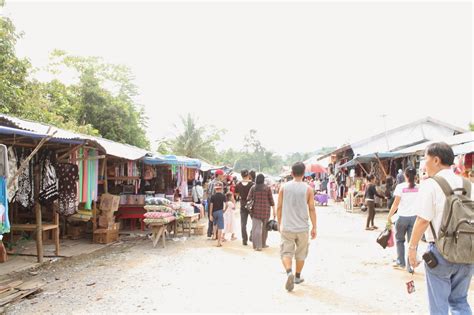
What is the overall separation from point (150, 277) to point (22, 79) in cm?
1151

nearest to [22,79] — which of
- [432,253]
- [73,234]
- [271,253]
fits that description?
[73,234]

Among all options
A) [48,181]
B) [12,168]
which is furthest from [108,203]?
[12,168]

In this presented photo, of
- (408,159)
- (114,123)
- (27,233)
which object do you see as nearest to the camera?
(27,233)

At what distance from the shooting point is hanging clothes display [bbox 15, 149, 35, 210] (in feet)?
21.9

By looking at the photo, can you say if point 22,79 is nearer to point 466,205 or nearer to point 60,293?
point 60,293

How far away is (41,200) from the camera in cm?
711

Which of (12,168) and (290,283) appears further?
(12,168)

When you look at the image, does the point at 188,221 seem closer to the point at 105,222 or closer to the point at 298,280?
the point at 105,222

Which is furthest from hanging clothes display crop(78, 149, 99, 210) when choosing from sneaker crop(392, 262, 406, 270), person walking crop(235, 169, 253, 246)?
sneaker crop(392, 262, 406, 270)

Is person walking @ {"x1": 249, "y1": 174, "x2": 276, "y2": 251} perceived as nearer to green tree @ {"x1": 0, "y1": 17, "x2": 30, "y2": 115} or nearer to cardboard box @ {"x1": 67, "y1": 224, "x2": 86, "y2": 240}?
cardboard box @ {"x1": 67, "y1": 224, "x2": 86, "y2": 240}

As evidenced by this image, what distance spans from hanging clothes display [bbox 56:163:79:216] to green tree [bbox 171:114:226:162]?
27.0 m

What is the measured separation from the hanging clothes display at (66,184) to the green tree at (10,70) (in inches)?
254

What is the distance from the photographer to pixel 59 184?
291 inches

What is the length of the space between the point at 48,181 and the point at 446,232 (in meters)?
7.05
